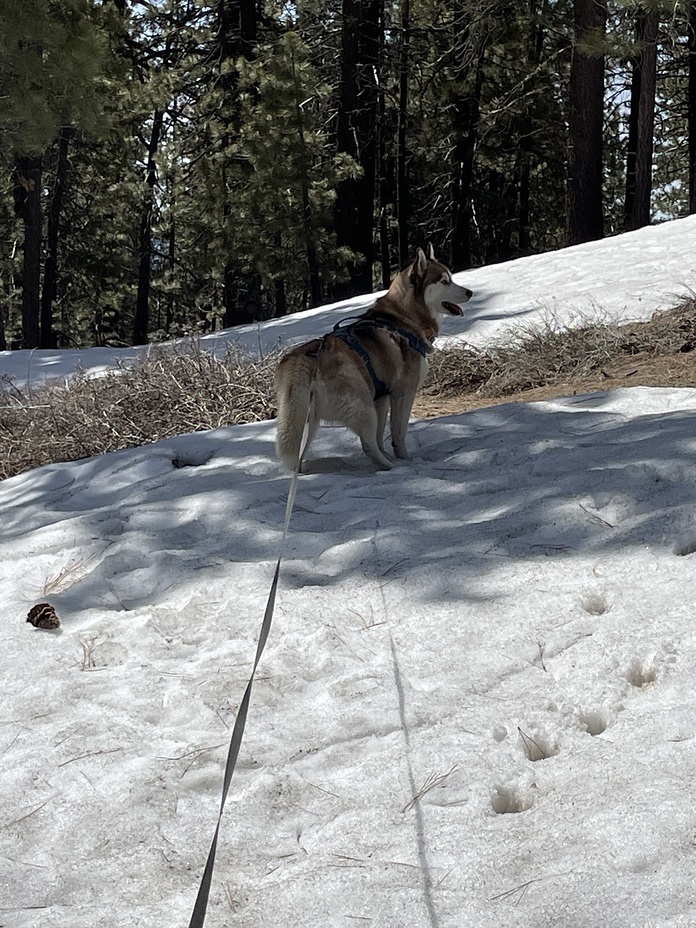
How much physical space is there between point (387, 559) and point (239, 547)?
0.75 m

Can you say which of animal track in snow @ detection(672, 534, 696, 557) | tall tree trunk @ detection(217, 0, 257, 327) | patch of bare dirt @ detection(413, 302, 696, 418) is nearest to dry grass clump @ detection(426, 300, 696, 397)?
patch of bare dirt @ detection(413, 302, 696, 418)

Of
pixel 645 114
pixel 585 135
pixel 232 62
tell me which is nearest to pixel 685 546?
pixel 585 135

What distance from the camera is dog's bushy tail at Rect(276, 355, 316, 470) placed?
5.35 metres

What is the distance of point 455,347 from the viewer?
9414 millimetres

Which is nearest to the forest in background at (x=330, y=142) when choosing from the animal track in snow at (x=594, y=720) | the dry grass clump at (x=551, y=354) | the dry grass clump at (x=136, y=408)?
the dry grass clump at (x=136, y=408)

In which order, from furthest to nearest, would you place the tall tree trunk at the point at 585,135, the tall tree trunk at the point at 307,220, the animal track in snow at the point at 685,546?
1. the tall tree trunk at the point at 307,220
2. the tall tree trunk at the point at 585,135
3. the animal track in snow at the point at 685,546

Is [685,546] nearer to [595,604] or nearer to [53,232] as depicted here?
[595,604]

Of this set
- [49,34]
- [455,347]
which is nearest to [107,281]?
[49,34]

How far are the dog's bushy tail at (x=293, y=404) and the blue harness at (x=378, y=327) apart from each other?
0.33 m

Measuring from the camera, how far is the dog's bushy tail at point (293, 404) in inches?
211

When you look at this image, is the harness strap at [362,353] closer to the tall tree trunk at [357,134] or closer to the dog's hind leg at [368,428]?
the dog's hind leg at [368,428]

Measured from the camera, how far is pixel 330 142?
22.8 metres

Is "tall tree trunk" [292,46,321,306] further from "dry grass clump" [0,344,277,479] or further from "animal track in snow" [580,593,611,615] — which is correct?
"animal track in snow" [580,593,611,615]

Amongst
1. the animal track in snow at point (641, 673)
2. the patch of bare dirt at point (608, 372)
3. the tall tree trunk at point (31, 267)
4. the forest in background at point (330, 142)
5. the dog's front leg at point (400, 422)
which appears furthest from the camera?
the tall tree trunk at point (31, 267)
